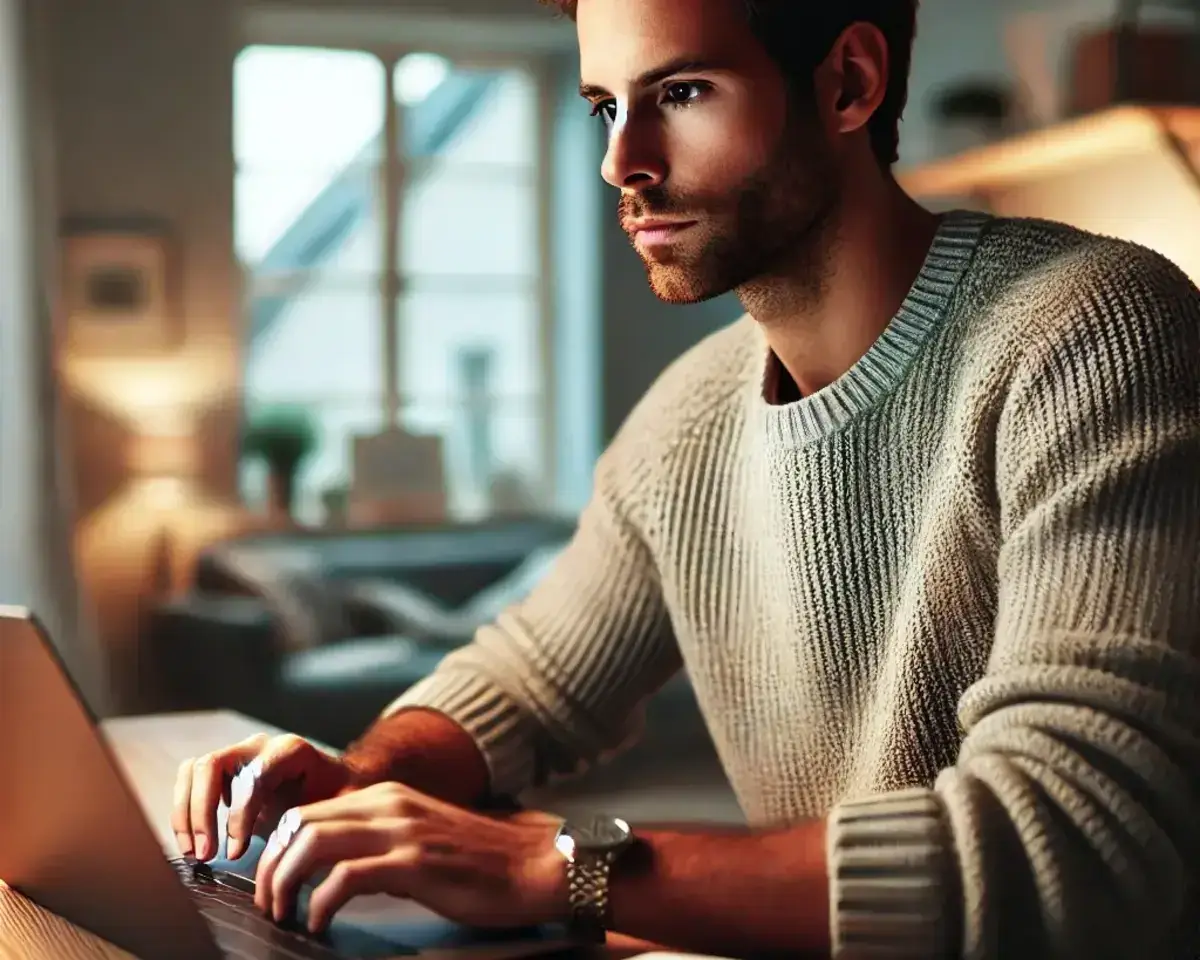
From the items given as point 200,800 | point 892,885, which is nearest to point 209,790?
point 200,800

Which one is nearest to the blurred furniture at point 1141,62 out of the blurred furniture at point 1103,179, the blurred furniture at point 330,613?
the blurred furniture at point 1103,179

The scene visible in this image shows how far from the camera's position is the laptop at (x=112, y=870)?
69cm

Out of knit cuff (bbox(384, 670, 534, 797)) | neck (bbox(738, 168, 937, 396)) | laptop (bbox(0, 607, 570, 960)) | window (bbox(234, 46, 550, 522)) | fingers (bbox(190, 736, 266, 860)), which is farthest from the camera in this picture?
window (bbox(234, 46, 550, 522))

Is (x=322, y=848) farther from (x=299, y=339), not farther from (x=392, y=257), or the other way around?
(x=392, y=257)

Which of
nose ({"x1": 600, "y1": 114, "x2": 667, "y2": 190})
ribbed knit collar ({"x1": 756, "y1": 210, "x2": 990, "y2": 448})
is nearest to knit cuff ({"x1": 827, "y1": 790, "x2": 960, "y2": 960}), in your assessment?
ribbed knit collar ({"x1": 756, "y1": 210, "x2": 990, "y2": 448})

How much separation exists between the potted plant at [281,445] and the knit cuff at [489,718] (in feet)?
9.71

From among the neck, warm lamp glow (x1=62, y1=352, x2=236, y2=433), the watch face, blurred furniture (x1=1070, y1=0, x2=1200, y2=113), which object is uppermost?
blurred furniture (x1=1070, y1=0, x2=1200, y2=113)

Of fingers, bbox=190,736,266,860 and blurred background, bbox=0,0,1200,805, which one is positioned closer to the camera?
fingers, bbox=190,736,266,860

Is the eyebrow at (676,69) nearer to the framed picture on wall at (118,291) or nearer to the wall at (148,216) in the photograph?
the wall at (148,216)

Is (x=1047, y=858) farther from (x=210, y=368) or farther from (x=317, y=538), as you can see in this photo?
(x=210, y=368)

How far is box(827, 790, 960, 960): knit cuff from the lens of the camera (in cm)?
70

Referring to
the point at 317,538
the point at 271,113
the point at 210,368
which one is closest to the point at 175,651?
the point at 317,538

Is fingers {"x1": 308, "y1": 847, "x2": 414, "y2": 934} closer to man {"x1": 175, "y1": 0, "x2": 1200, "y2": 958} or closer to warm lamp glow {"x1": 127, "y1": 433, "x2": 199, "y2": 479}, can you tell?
man {"x1": 175, "y1": 0, "x2": 1200, "y2": 958}

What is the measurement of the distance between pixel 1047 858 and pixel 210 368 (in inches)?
142
